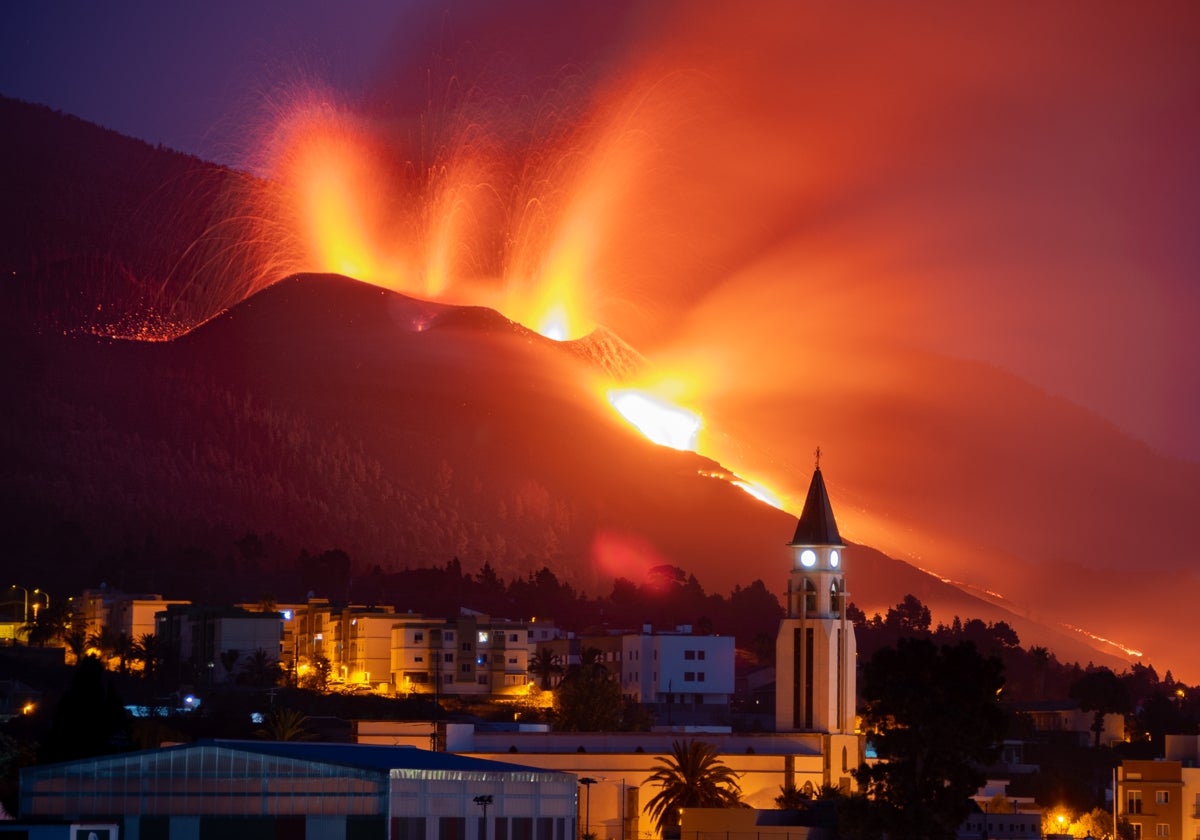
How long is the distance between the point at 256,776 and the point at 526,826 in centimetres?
1168

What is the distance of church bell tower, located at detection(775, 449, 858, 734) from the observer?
125m

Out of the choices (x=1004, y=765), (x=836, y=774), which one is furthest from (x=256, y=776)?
(x=1004, y=765)

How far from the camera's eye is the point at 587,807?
111 metres

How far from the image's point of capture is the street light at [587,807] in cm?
10915

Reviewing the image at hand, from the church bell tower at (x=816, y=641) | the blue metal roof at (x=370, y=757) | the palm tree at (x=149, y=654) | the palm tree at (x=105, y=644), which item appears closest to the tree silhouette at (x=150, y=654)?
the palm tree at (x=149, y=654)

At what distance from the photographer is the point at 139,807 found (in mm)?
81750

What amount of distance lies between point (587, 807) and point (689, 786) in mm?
4976

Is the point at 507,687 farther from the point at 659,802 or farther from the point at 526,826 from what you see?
the point at 526,826

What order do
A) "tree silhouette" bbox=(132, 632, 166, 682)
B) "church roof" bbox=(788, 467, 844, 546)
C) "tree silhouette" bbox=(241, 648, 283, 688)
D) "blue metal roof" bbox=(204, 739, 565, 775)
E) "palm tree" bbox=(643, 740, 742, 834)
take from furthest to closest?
"tree silhouette" bbox=(132, 632, 166, 682), "tree silhouette" bbox=(241, 648, 283, 688), "church roof" bbox=(788, 467, 844, 546), "palm tree" bbox=(643, 740, 742, 834), "blue metal roof" bbox=(204, 739, 565, 775)

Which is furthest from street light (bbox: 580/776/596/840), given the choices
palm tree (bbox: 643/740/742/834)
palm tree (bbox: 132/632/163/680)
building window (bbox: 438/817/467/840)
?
palm tree (bbox: 132/632/163/680)

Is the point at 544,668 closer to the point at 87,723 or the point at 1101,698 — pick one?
the point at 1101,698

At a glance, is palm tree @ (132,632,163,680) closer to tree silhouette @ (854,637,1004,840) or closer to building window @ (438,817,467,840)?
building window @ (438,817,467,840)

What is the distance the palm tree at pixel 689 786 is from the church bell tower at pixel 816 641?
550 inches

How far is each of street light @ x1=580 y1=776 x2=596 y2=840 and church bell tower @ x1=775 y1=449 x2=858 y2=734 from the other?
16622 millimetres
